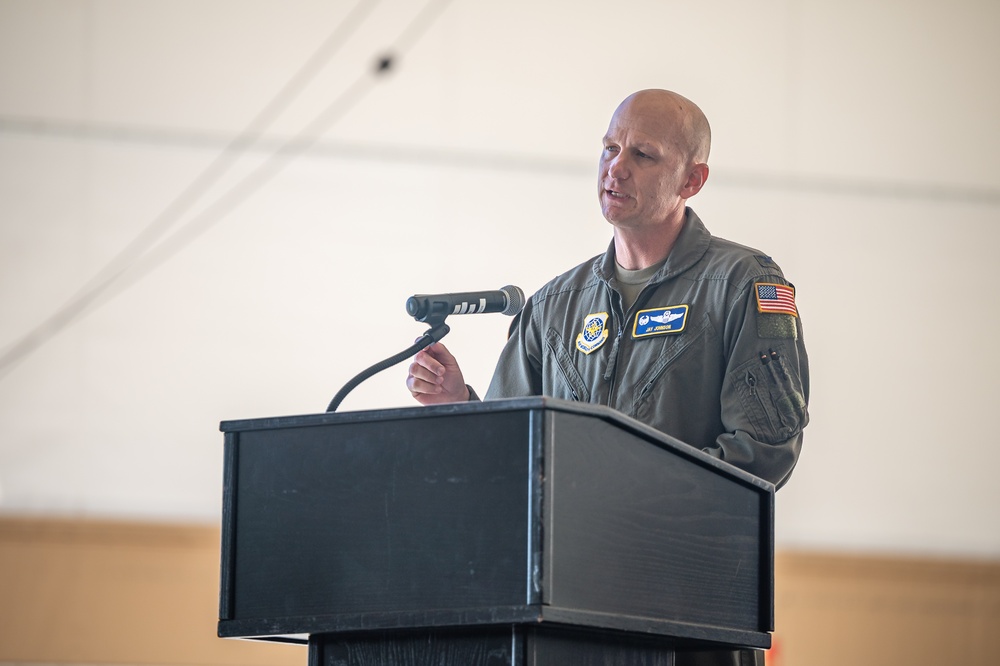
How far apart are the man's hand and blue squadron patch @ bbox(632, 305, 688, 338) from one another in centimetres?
35

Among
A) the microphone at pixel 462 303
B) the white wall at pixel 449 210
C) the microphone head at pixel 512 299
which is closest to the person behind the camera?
the microphone at pixel 462 303

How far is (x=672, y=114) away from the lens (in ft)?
7.53

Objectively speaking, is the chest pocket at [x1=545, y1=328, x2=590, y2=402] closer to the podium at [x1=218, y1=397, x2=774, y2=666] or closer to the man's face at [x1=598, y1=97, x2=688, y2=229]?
the man's face at [x1=598, y1=97, x2=688, y2=229]

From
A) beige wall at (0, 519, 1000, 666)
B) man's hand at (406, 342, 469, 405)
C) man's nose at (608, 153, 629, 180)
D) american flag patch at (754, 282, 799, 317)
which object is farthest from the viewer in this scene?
beige wall at (0, 519, 1000, 666)

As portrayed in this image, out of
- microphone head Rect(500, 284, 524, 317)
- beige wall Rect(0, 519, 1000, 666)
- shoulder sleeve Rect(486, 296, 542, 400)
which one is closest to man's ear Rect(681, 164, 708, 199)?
shoulder sleeve Rect(486, 296, 542, 400)

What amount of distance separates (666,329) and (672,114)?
0.41m

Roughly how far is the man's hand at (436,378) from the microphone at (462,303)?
16 cm

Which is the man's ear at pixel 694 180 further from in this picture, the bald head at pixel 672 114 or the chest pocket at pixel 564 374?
the chest pocket at pixel 564 374

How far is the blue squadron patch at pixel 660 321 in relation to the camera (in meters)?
2.16

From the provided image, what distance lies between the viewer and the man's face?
2252 millimetres

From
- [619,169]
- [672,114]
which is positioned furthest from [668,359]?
[672,114]
